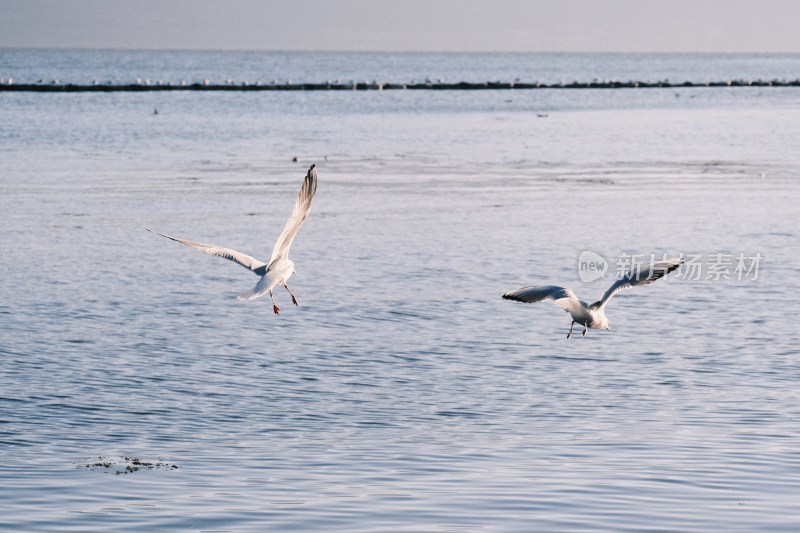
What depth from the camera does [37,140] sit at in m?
60.5

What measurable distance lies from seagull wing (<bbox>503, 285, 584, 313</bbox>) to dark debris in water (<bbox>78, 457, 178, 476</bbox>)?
11.9 ft

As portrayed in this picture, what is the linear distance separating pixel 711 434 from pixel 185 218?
2081 centimetres

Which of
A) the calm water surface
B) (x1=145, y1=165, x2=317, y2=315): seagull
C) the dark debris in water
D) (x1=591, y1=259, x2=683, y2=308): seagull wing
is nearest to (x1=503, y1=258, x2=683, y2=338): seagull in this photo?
(x1=591, y1=259, x2=683, y2=308): seagull wing

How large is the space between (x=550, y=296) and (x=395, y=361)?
6.14m

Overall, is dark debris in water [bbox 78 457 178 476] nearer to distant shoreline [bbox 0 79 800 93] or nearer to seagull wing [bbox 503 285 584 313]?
seagull wing [bbox 503 285 584 313]

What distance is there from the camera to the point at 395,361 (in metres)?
16.9

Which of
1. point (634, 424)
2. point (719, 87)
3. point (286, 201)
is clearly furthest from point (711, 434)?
point (719, 87)

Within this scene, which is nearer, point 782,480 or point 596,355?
point 782,480

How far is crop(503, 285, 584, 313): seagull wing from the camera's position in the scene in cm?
1077

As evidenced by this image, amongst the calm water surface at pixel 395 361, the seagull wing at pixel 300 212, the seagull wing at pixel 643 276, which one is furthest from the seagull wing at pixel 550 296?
the seagull wing at pixel 300 212

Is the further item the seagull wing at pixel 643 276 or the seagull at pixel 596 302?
the seagull wing at pixel 643 276

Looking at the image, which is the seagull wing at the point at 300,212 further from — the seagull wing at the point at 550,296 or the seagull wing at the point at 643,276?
the seagull wing at the point at 643,276

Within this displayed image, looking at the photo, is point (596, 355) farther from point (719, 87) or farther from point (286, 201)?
point (719, 87)

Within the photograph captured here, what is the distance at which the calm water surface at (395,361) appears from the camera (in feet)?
34.6
